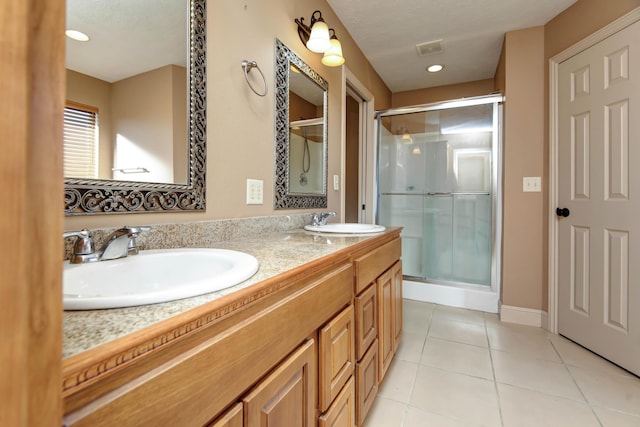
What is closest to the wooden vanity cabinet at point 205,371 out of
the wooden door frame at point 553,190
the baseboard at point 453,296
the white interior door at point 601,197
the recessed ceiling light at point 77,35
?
the recessed ceiling light at point 77,35

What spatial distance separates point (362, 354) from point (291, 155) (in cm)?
101

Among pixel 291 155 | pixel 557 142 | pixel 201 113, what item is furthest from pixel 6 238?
pixel 557 142

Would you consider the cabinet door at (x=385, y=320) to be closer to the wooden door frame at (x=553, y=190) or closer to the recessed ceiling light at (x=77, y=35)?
the recessed ceiling light at (x=77, y=35)

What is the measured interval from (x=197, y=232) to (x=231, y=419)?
64 cm

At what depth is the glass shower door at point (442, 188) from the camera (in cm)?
270

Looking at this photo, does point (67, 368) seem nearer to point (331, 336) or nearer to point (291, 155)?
point (331, 336)

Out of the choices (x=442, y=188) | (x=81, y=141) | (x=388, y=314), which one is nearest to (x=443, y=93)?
(x=442, y=188)

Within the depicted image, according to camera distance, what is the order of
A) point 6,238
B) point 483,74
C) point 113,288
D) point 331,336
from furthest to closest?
point 483,74 → point 331,336 → point 113,288 → point 6,238

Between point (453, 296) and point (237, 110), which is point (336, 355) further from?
point (453, 296)

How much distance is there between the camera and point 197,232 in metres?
0.98

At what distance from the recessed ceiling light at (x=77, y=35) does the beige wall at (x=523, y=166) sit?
8.63 ft

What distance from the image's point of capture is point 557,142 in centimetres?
209

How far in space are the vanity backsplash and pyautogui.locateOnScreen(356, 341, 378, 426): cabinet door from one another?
2.18 ft

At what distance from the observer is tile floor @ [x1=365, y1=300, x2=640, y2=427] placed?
129 centimetres
